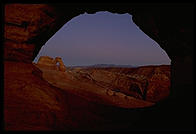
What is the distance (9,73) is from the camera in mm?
4820

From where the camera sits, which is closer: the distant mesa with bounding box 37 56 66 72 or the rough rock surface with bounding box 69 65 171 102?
the rough rock surface with bounding box 69 65 171 102

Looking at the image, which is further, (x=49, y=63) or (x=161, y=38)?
(x=49, y=63)

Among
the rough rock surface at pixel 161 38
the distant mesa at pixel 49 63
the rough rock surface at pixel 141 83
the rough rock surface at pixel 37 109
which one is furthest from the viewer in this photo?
the distant mesa at pixel 49 63

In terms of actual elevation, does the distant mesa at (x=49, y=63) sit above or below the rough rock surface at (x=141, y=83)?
above

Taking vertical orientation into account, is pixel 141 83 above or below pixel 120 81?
above

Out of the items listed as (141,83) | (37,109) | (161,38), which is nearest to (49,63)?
(141,83)

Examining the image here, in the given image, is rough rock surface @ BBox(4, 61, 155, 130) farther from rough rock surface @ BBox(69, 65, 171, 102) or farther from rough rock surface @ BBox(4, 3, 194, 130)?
rough rock surface @ BBox(69, 65, 171, 102)

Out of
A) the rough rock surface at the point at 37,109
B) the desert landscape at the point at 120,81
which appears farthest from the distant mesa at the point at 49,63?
the rough rock surface at the point at 37,109

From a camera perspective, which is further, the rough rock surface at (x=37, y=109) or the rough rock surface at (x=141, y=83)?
the rough rock surface at (x=141, y=83)

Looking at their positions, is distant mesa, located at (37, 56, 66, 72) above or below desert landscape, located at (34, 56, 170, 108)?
above

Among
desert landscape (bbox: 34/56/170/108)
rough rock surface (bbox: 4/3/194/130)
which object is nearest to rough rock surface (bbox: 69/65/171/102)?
desert landscape (bbox: 34/56/170/108)

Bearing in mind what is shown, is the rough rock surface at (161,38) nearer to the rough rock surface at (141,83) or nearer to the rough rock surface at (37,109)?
the rough rock surface at (37,109)

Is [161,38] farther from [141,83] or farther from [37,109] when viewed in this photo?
[141,83]

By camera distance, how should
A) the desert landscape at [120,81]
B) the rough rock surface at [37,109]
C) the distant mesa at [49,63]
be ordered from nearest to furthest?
1. the rough rock surface at [37,109]
2. the desert landscape at [120,81]
3. the distant mesa at [49,63]
